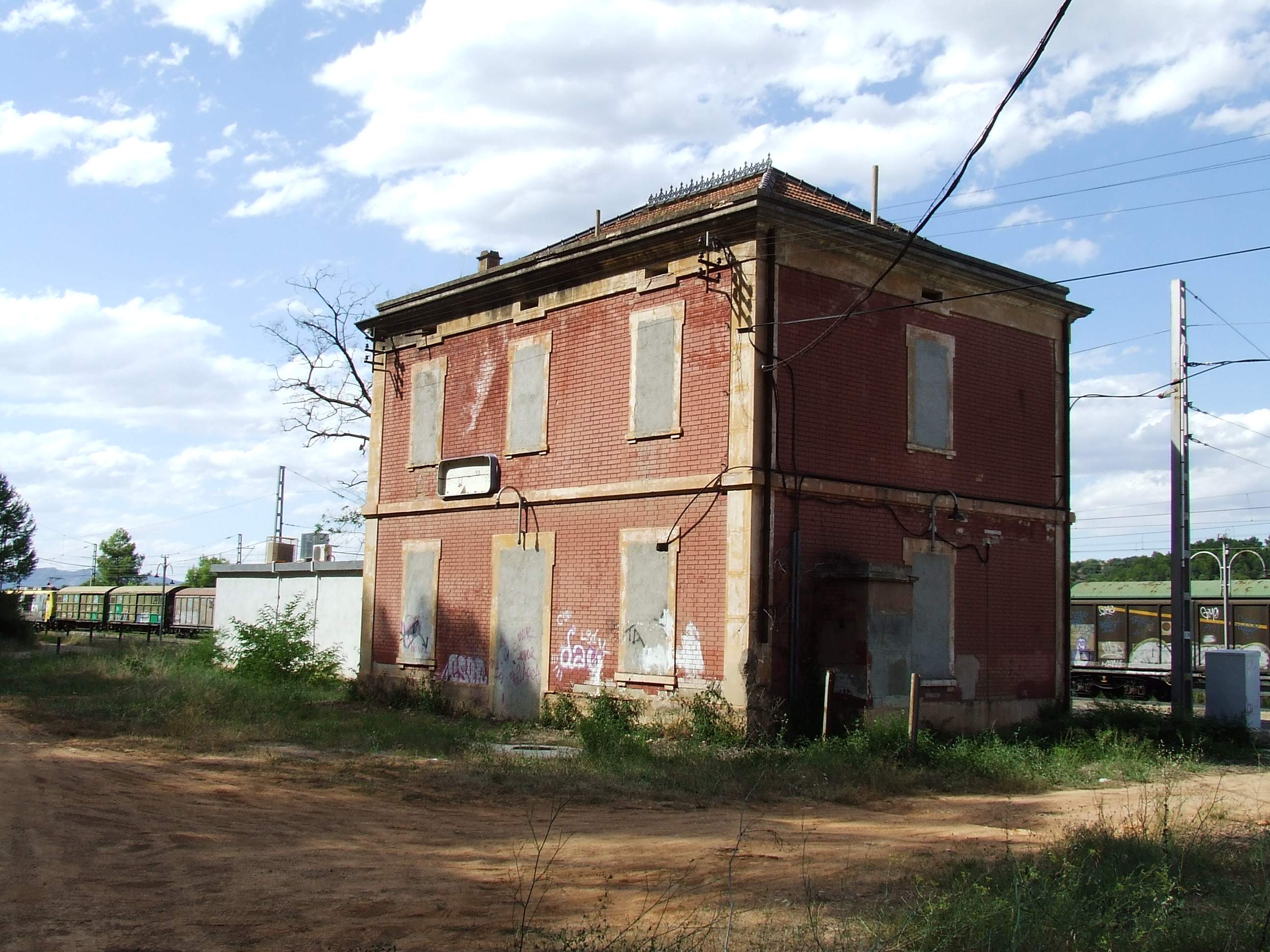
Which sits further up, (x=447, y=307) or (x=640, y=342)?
(x=447, y=307)

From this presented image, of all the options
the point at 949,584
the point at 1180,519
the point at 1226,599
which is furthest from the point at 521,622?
the point at 1226,599

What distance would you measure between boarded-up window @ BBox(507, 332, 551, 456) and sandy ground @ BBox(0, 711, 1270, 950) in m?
7.20

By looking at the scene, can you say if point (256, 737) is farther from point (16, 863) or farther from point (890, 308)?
point (890, 308)

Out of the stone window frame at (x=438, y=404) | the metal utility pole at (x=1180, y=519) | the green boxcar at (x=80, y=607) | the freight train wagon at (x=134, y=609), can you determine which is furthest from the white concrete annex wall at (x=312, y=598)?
the green boxcar at (x=80, y=607)

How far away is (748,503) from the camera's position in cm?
1495

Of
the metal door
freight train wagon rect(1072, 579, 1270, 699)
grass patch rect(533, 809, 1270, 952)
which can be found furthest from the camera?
freight train wagon rect(1072, 579, 1270, 699)

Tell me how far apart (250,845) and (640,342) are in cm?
1015

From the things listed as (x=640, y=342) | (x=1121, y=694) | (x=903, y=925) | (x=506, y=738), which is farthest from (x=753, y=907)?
(x=1121, y=694)

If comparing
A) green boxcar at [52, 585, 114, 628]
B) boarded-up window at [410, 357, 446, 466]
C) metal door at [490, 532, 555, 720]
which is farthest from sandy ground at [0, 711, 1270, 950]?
green boxcar at [52, 585, 114, 628]

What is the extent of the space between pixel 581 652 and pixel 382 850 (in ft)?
29.0

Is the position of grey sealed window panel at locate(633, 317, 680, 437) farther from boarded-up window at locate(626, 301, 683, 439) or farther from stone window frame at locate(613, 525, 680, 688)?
stone window frame at locate(613, 525, 680, 688)

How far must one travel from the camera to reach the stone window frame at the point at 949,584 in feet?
54.6

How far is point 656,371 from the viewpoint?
16.7m

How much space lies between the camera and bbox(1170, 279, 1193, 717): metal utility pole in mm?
18500
